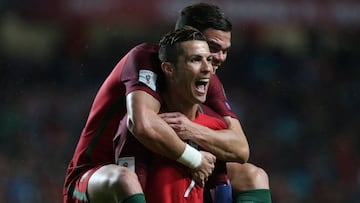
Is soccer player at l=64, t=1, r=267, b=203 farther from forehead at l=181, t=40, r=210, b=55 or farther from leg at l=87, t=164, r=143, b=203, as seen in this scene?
forehead at l=181, t=40, r=210, b=55

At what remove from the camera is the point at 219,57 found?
346cm

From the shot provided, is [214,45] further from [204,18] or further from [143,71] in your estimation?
[143,71]

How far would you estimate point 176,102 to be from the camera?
3.19 m

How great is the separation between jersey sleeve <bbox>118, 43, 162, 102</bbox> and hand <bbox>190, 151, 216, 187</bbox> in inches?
10.1

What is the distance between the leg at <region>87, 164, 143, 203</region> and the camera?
9.59ft

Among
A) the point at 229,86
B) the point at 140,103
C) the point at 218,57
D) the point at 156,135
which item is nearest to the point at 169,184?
the point at 156,135

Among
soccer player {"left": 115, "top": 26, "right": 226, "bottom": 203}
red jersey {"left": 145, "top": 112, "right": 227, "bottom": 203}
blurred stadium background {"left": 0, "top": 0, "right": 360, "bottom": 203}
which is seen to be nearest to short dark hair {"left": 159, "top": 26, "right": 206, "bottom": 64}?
soccer player {"left": 115, "top": 26, "right": 226, "bottom": 203}

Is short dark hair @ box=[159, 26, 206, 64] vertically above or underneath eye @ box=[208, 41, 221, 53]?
above

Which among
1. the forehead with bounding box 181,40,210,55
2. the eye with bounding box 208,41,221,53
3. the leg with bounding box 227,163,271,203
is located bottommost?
the leg with bounding box 227,163,271,203

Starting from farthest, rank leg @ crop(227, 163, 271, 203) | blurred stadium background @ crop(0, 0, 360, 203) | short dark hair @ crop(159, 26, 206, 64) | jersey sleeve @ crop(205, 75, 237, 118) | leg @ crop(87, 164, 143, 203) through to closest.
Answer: blurred stadium background @ crop(0, 0, 360, 203), jersey sleeve @ crop(205, 75, 237, 118), leg @ crop(227, 163, 271, 203), short dark hair @ crop(159, 26, 206, 64), leg @ crop(87, 164, 143, 203)

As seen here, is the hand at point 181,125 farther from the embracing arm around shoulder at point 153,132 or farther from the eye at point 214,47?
the eye at point 214,47

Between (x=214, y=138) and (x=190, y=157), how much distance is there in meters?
0.14

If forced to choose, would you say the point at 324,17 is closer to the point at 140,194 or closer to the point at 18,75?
the point at 18,75

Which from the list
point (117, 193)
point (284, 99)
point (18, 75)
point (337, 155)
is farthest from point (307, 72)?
point (117, 193)
